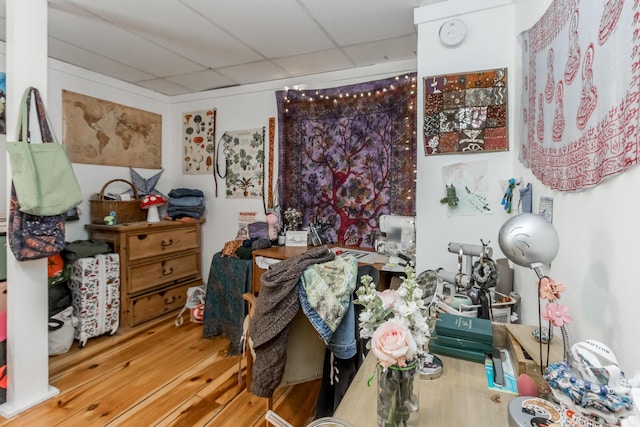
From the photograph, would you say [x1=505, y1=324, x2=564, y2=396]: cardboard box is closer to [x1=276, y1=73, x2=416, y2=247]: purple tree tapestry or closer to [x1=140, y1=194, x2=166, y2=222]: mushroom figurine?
[x1=276, y1=73, x2=416, y2=247]: purple tree tapestry

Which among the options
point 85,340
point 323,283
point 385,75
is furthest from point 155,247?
point 385,75

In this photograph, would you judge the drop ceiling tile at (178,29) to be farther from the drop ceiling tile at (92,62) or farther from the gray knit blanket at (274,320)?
the gray knit blanket at (274,320)

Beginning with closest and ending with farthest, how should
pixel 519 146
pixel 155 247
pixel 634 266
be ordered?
pixel 634 266 < pixel 519 146 < pixel 155 247

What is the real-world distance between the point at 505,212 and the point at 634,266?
117cm

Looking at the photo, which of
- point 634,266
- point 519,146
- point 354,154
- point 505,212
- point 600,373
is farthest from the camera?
point 354,154

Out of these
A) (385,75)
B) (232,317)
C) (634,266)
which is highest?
(385,75)

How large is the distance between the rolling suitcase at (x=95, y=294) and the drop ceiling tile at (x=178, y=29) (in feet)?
5.82

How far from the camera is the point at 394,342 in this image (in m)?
0.71

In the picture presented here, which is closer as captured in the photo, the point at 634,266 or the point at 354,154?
the point at 634,266

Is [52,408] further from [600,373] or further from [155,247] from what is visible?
[600,373]

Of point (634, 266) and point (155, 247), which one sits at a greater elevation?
point (634, 266)

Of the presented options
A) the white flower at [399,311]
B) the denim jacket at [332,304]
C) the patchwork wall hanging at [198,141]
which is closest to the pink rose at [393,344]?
the white flower at [399,311]

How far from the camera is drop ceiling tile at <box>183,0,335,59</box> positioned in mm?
2016

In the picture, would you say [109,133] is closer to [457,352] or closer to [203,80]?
[203,80]
